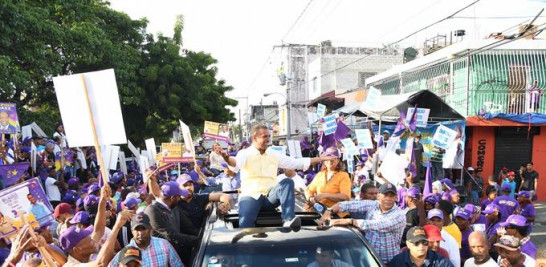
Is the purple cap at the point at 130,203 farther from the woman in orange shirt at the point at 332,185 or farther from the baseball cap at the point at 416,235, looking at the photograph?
the baseball cap at the point at 416,235

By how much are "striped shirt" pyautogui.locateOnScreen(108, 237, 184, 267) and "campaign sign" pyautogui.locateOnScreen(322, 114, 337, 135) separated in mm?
6984

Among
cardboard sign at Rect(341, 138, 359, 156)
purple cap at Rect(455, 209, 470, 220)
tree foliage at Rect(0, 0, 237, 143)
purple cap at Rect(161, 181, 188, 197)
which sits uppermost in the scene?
tree foliage at Rect(0, 0, 237, 143)

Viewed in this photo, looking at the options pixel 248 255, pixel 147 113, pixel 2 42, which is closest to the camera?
pixel 248 255

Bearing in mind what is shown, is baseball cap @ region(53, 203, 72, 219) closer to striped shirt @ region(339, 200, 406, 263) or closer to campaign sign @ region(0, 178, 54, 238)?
campaign sign @ region(0, 178, 54, 238)

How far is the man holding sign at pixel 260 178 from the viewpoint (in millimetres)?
4047

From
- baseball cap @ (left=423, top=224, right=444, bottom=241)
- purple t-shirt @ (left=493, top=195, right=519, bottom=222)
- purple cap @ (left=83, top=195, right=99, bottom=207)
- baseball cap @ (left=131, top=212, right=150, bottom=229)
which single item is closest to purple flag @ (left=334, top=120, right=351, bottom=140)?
purple t-shirt @ (left=493, top=195, right=519, bottom=222)

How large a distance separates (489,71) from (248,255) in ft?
53.5

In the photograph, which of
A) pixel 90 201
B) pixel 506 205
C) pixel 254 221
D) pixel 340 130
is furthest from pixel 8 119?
pixel 506 205

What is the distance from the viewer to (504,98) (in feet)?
56.5

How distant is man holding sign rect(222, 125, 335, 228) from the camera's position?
4047mm

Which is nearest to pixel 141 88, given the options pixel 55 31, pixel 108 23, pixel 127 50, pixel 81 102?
pixel 127 50

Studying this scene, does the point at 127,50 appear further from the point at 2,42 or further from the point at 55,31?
the point at 2,42

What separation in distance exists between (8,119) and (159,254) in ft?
23.7

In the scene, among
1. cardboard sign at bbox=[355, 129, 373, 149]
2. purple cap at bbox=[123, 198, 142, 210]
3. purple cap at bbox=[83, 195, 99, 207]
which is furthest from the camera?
cardboard sign at bbox=[355, 129, 373, 149]
